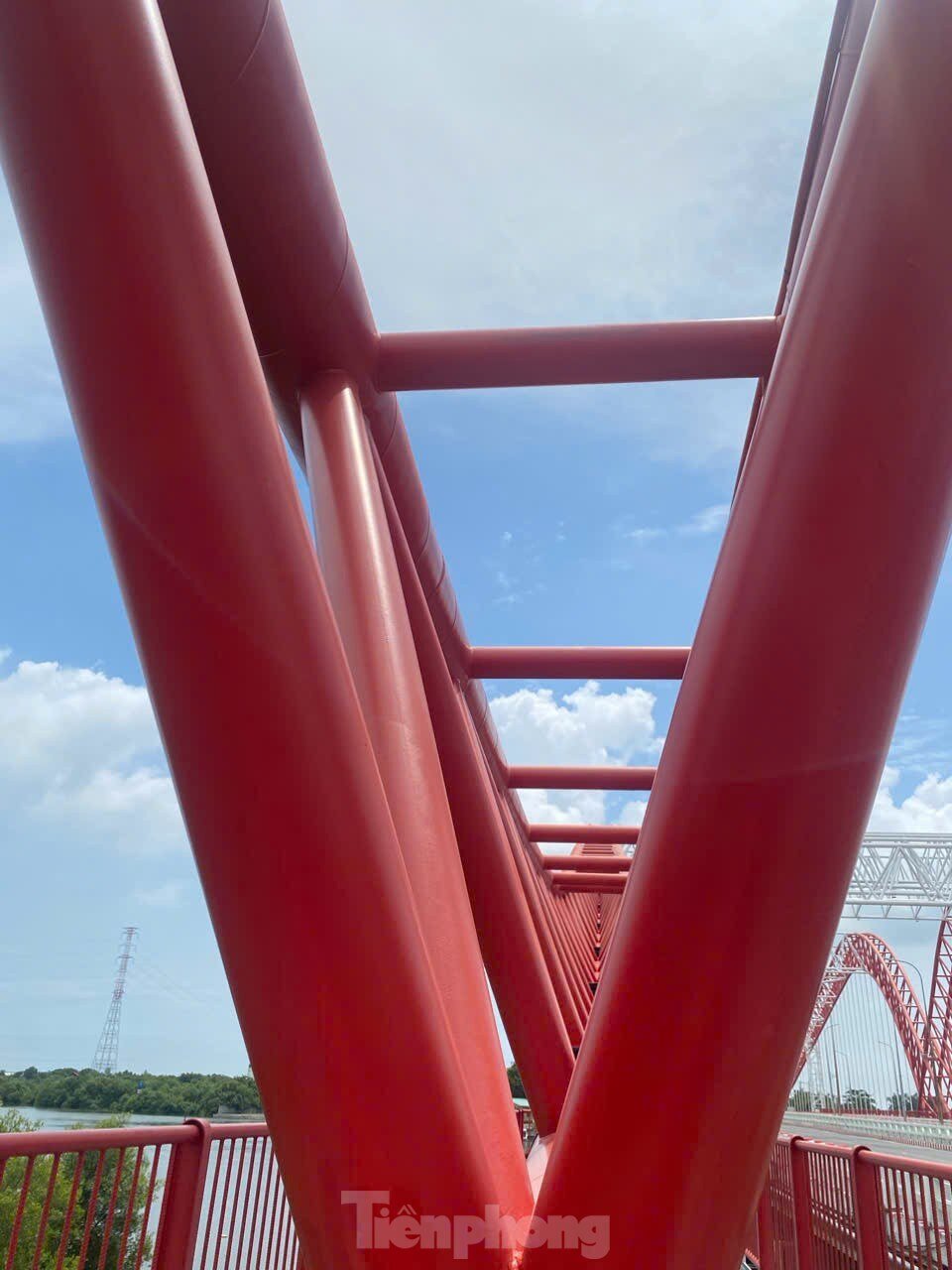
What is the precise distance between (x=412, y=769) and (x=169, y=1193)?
12.0 feet

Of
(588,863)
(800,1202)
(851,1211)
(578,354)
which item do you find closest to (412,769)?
(578,354)

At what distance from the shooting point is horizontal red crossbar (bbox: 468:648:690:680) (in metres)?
9.95

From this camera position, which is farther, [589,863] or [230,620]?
[589,863]

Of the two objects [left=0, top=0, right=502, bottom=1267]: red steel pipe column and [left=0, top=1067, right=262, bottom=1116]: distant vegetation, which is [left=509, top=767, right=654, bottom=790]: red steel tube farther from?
[left=0, top=0, right=502, bottom=1267]: red steel pipe column

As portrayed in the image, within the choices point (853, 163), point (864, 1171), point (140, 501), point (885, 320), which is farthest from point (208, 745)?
point (864, 1171)

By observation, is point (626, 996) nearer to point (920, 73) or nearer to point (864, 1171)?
point (920, 73)

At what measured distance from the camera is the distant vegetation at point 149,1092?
843 inches

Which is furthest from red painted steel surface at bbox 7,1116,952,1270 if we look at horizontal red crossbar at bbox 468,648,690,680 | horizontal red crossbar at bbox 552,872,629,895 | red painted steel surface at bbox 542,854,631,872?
horizontal red crossbar at bbox 552,872,629,895

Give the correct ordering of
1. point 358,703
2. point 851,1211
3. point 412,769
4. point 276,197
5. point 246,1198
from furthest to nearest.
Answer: point 851,1211 → point 246,1198 → point 276,197 → point 412,769 → point 358,703

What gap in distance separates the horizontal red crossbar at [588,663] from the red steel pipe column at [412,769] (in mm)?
5822

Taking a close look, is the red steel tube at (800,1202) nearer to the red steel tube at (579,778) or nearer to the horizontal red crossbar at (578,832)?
the red steel tube at (579,778)

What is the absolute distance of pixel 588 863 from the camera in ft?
72.2

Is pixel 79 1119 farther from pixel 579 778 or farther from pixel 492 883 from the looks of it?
pixel 492 883

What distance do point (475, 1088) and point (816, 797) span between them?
5.14 ft
